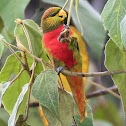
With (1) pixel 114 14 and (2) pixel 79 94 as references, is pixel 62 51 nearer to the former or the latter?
(2) pixel 79 94

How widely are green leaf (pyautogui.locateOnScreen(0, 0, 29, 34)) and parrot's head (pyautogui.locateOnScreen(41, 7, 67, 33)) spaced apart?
0.10 metres

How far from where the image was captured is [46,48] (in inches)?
34.1

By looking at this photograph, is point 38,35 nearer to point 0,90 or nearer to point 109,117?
point 0,90

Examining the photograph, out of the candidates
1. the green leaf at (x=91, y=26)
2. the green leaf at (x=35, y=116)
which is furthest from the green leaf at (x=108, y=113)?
the green leaf at (x=91, y=26)

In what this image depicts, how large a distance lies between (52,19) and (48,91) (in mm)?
319

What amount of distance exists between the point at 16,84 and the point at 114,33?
0.32 m

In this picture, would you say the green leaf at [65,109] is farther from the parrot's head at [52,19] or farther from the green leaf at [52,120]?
the parrot's head at [52,19]

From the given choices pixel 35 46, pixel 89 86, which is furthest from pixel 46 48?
pixel 89 86

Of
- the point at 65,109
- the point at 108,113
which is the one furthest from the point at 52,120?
the point at 108,113

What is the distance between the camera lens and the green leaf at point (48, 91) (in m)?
0.62

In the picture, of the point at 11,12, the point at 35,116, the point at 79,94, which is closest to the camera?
the point at 79,94

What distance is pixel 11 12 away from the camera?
3.23 feet

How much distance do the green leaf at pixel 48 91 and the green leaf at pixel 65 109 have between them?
0.06m

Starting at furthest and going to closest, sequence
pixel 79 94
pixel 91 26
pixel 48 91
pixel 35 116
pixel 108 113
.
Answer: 1. pixel 35 116
2. pixel 108 113
3. pixel 91 26
4. pixel 79 94
5. pixel 48 91
